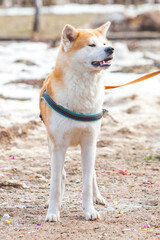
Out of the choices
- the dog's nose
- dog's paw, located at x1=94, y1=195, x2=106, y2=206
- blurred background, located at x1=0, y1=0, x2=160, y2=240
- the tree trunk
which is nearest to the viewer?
the dog's nose

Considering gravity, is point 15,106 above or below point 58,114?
below

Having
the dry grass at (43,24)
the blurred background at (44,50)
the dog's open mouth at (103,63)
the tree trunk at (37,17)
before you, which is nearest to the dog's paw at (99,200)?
the blurred background at (44,50)

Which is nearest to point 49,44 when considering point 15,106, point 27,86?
point 27,86

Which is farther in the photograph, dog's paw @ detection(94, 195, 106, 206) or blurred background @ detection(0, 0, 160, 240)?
dog's paw @ detection(94, 195, 106, 206)

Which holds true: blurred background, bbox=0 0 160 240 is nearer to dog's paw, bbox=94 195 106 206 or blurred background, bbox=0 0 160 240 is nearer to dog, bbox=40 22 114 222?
dog's paw, bbox=94 195 106 206

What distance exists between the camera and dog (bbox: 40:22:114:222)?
11.9ft

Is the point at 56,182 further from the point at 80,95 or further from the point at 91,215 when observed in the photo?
the point at 80,95

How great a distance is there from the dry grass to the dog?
54.7 feet

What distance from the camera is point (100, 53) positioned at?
3.57 m

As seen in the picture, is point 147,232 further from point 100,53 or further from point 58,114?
point 100,53

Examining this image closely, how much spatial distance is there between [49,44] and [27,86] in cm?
732

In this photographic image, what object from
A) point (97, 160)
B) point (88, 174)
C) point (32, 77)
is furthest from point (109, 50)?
point (32, 77)

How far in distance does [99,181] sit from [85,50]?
6.13 feet

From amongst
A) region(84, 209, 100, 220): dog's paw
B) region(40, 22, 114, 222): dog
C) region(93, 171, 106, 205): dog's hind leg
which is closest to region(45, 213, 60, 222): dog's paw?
region(40, 22, 114, 222): dog
